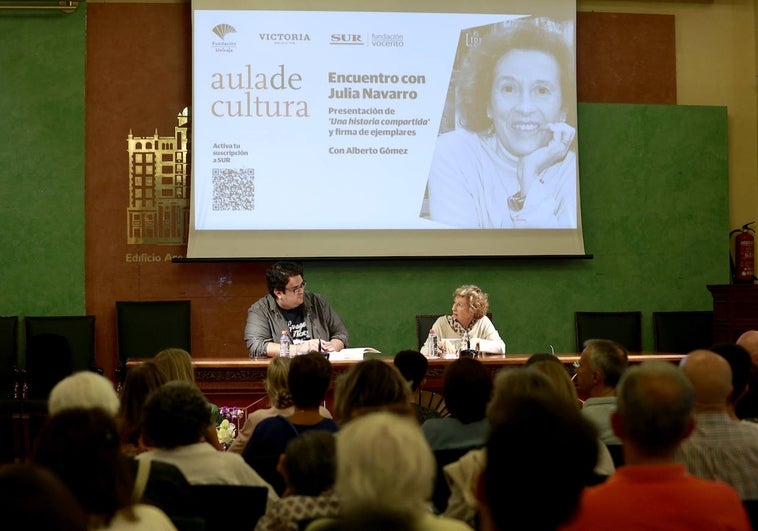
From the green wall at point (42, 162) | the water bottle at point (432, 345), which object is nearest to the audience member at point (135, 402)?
the water bottle at point (432, 345)

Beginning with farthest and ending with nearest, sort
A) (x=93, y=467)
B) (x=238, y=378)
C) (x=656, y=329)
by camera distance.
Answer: (x=656, y=329) → (x=238, y=378) → (x=93, y=467)

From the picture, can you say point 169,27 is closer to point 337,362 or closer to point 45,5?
point 45,5

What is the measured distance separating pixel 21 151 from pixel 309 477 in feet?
19.3

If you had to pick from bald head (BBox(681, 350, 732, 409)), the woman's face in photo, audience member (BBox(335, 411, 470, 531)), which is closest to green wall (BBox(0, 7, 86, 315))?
the woman's face in photo

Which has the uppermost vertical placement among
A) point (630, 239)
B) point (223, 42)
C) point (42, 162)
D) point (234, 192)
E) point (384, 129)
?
point (223, 42)

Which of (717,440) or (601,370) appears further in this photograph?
(601,370)

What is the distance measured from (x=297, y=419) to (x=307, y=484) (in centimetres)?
96

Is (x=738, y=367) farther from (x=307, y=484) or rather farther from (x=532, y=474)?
(x=532, y=474)

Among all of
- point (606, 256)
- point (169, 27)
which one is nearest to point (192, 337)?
point (169, 27)

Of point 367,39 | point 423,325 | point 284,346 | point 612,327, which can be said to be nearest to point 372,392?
point 284,346

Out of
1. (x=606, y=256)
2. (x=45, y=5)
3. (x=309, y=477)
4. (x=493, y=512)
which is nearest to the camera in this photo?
(x=493, y=512)

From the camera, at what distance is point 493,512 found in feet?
5.09

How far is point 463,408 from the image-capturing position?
2.98 metres

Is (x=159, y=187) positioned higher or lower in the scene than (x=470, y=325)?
higher
